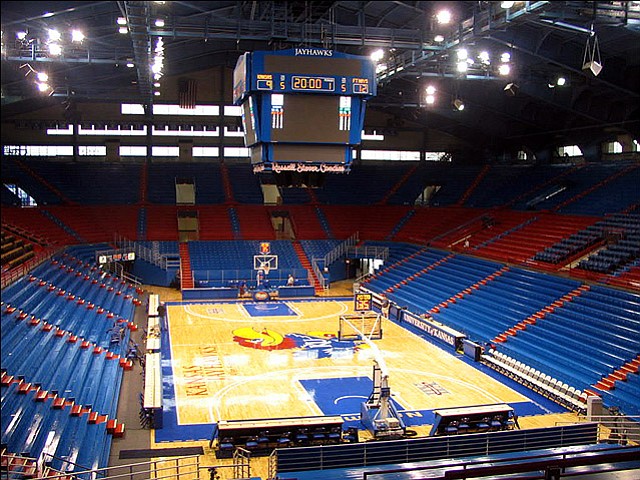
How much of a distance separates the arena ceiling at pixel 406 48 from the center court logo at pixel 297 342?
10.6 meters

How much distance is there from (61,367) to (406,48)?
1389cm

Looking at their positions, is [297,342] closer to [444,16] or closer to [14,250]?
[14,250]

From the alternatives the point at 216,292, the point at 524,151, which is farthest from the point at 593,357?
the point at 524,151

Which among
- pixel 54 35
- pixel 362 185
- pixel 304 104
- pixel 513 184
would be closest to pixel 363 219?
pixel 362 185

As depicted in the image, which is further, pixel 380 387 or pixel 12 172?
pixel 12 172

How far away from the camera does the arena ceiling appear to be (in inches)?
690

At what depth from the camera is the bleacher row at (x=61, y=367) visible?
12.2 metres

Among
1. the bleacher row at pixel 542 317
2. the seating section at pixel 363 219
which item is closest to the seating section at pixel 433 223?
the seating section at pixel 363 219

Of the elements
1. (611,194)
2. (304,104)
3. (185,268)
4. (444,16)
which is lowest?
(185,268)

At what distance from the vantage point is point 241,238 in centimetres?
4003

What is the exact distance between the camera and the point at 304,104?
47.1 feet

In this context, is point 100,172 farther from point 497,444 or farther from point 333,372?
point 497,444

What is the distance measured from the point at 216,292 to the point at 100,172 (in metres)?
14.0

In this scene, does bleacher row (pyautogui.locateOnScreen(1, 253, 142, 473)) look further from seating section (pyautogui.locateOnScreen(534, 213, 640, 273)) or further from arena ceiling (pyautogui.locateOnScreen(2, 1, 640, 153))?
seating section (pyautogui.locateOnScreen(534, 213, 640, 273))
